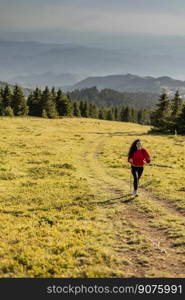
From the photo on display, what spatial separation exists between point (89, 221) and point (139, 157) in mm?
5297

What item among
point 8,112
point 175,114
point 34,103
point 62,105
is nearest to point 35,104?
point 34,103

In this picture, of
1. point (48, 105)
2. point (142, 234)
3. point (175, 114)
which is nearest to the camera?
point (142, 234)

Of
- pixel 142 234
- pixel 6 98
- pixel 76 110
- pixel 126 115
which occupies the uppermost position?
pixel 6 98

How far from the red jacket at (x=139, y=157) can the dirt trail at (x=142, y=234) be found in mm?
1972

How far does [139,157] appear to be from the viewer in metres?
16.5

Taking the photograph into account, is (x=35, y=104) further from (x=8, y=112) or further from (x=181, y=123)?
(x=181, y=123)

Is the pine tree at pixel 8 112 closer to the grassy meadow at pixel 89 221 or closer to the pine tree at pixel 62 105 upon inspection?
the pine tree at pixel 62 105

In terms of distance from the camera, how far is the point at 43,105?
317 feet

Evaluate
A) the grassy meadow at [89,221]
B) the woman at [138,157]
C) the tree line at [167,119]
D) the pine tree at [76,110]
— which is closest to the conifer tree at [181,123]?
the tree line at [167,119]

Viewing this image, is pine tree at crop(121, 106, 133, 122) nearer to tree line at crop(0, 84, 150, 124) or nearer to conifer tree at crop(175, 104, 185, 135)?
tree line at crop(0, 84, 150, 124)

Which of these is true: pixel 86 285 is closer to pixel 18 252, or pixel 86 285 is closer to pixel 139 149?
pixel 18 252

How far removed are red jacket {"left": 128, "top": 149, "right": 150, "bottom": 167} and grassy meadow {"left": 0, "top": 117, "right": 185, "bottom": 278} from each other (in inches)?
76.0

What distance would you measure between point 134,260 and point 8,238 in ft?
16.2

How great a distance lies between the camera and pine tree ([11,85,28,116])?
300ft
